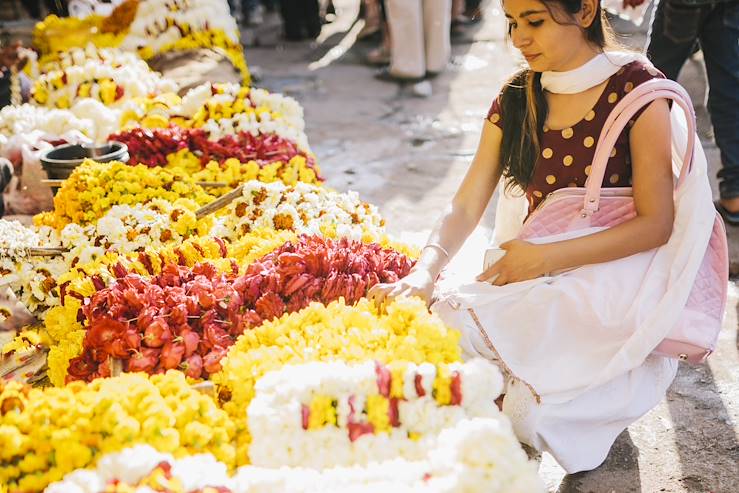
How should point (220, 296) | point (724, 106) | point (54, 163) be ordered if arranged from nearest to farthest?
point (220, 296) → point (54, 163) → point (724, 106)

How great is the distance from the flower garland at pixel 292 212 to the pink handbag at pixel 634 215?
61cm

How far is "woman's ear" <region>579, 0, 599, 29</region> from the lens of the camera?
1.75 meters

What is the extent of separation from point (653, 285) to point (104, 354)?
1316 millimetres

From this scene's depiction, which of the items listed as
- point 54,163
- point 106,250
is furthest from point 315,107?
point 106,250

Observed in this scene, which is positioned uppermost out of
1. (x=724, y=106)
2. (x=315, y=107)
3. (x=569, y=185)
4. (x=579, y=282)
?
(x=569, y=185)

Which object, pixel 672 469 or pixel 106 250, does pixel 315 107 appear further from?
pixel 672 469

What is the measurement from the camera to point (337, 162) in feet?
15.5

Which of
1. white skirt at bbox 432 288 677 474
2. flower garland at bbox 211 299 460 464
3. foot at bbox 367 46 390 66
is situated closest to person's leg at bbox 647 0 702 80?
white skirt at bbox 432 288 677 474

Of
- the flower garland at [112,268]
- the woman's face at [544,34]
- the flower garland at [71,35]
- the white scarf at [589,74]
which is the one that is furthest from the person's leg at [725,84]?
the flower garland at [71,35]

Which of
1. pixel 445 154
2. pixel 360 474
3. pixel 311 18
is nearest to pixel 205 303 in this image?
pixel 360 474

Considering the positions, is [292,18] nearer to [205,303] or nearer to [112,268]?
[112,268]

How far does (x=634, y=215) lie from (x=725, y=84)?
175cm

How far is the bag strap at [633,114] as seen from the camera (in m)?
1.74

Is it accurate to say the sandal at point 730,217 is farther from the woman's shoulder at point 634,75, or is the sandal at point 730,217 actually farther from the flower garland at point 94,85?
the flower garland at point 94,85
